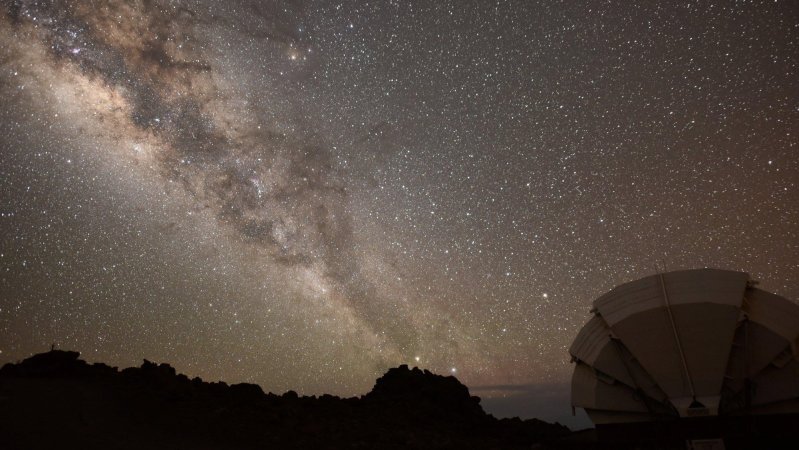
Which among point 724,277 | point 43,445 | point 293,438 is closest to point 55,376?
point 43,445

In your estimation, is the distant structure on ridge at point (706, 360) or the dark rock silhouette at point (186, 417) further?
the distant structure on ridge at point (706, 360)

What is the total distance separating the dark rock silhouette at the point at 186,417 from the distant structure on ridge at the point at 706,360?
689 centimetres

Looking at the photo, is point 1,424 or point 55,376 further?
point 55,376

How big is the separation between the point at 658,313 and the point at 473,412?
17.6m

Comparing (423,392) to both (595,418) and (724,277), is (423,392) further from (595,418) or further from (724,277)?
(724,277)

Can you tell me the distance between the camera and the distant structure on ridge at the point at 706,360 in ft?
55.4

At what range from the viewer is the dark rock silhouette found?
1642cm

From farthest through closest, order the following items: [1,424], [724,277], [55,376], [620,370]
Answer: [55,376], [620,370], [724,277], [1,424]

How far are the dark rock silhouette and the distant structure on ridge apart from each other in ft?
22.6

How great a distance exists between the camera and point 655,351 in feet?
59.5

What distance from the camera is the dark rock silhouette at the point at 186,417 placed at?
1642 cm

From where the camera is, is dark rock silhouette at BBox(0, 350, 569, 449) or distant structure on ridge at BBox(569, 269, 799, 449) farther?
distant structure on ridge at BBox(569, 269, 799, 449)

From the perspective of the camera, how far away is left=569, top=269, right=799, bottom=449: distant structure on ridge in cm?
1688

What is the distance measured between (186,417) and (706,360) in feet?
67.6
